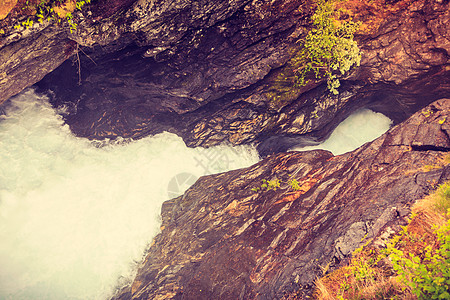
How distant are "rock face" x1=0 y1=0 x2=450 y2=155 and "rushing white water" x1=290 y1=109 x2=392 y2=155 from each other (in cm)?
68

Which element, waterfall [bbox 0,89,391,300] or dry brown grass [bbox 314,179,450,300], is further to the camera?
waterfall [bbox 0,89,391,300]

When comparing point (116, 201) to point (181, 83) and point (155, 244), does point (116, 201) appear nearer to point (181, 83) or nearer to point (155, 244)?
point (155, 244)

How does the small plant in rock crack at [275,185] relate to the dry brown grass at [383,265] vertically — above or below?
above

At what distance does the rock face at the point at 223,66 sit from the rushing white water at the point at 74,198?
1.66 m

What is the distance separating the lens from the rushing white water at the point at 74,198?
1244cm

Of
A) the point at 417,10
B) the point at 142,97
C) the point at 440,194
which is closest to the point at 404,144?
the point at 440,194

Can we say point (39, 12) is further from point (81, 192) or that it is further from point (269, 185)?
point (269, 185)

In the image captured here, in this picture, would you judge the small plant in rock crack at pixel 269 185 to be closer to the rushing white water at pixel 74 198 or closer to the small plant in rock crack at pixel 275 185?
the small plant in rock crack at pixel 275 185

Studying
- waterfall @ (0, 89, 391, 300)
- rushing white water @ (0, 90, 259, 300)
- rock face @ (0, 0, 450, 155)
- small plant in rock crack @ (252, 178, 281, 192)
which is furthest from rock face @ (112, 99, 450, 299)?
rock face @ (0, 0, 450, 155)

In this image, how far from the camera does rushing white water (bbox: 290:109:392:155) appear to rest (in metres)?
14.4

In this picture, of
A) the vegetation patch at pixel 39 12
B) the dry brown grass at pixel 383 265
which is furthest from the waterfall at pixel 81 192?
the dry brown grass at pixel 383 265

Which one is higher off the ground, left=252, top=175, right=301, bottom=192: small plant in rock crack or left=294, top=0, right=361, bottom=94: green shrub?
left=294, top=0, right=361, bottom=94: green shrub

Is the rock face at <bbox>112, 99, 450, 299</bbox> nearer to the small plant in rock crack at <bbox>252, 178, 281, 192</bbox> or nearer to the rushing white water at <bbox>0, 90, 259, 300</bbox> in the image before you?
the small plant in rock crack at <bbox>252, 178, 281, 192</bbox>

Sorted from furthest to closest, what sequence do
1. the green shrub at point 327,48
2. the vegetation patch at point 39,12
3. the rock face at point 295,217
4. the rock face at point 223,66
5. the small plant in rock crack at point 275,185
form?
the green shrub at point 327,48, the small plant in rock crack at point 275,185, the rock face at point 223,66, the vegetation patch at point 39,12, the rock face at point 295,217
